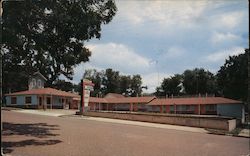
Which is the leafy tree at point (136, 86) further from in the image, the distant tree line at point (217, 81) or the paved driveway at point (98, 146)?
the paved driveway at point (98, 146)

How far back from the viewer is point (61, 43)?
1617 cm

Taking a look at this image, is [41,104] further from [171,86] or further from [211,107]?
[171,86]

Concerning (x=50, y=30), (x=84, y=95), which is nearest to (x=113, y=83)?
(x=84, y=95)

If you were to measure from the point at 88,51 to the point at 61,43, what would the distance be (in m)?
2.39

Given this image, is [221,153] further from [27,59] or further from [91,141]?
[27,59]

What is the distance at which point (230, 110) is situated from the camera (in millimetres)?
47281

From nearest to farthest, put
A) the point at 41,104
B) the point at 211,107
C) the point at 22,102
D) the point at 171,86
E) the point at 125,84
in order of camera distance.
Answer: the point at 41,104, the point at 22,102, the point at 211,107, the point at 125,84, the point at 171,86

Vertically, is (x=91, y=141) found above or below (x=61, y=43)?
below

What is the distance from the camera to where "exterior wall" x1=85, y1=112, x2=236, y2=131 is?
2712 centimetres

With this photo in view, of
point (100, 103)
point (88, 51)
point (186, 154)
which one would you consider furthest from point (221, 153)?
point (100, 103)

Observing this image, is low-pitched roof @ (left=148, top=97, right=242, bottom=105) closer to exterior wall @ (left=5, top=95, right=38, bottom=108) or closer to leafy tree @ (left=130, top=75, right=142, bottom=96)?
leafy tree @ (left=130, top=75, right=142, bottom=96)

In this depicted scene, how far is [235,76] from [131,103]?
21937 millimetres

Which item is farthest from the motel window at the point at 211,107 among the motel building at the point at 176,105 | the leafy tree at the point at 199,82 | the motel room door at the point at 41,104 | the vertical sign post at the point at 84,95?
the motel room door at the point at 41,104

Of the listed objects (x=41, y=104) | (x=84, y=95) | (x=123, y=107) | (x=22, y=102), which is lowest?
(x=123, y=107)
